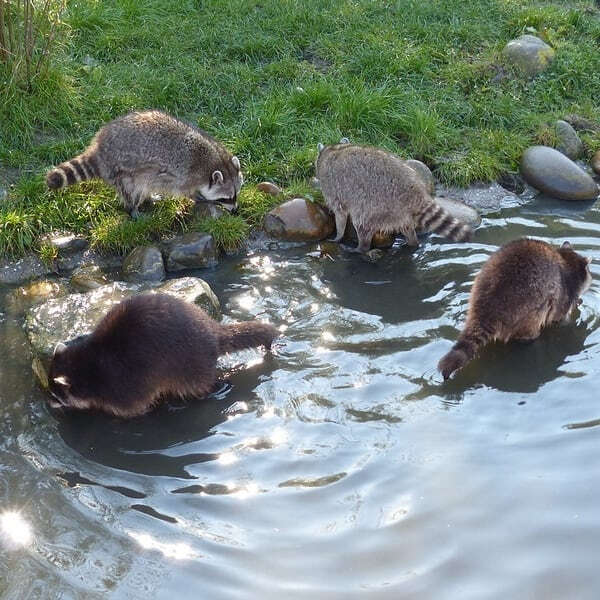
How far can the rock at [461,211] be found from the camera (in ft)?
21.6

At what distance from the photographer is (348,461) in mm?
4215

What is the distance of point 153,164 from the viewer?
6.47m

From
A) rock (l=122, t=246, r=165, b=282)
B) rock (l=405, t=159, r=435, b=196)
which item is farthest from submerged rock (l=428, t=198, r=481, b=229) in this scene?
rock (l=122, t=246, r=165, b=282)

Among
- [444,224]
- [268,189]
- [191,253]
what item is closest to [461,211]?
[444,224]

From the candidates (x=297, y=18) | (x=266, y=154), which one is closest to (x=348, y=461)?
(x=266, y=154)

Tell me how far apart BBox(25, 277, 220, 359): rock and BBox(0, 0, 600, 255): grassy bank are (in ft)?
3.32

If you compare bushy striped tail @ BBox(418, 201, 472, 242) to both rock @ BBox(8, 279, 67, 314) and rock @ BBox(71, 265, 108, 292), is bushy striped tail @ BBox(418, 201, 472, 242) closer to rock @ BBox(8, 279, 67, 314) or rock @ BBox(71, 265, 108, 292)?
rock @ BBox(71, 265, 108, 292)

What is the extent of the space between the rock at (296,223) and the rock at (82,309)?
119 centimetres

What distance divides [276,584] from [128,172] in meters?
3.94

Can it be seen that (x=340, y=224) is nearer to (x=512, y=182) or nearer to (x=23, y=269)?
(x=512, y=182)

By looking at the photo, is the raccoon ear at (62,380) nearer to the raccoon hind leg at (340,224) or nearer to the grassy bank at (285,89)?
the grassy bank at (285,89)

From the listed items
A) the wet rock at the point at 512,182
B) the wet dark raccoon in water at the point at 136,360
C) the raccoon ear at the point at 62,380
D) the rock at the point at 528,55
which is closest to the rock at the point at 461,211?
the wet rock at the point at 512,182

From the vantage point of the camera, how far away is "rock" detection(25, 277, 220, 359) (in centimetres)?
496

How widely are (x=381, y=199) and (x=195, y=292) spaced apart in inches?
69.9
